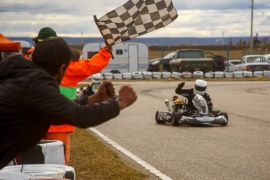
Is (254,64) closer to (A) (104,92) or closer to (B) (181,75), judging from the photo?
(B) (181,75)

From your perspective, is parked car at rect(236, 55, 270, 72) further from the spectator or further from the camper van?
the spectator

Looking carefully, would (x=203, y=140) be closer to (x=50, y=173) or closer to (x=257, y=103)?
(x=50, y=173)

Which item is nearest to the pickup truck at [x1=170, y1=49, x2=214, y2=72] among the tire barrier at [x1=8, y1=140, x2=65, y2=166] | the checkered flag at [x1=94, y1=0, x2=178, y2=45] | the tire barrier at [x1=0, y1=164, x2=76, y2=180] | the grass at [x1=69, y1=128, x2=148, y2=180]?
the grass at [x1=69, y1=128, x2=148, y2=180]

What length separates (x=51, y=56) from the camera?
12.1 ft

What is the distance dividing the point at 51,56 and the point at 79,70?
301 cm

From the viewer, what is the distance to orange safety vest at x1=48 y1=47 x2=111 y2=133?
21.5 feet

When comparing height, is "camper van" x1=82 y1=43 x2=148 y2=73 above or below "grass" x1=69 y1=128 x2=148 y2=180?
above

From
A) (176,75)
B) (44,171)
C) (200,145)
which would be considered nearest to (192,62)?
(176,75)

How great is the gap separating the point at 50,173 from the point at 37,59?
3.94ft

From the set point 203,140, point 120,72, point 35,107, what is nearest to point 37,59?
point 35,107

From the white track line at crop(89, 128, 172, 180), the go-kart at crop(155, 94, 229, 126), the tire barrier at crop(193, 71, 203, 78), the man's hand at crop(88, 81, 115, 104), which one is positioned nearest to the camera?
the man's hand at crop(88, 81, 115, 104)

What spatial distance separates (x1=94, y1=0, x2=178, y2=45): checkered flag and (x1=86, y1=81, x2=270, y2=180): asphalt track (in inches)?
86.5

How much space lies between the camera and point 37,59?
373cm

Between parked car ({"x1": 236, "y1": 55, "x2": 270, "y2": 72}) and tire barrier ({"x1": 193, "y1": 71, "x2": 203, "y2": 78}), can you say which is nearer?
tire barrier ({"x1": 193, "y1": 71, "x2": 203, "y2": 78})
